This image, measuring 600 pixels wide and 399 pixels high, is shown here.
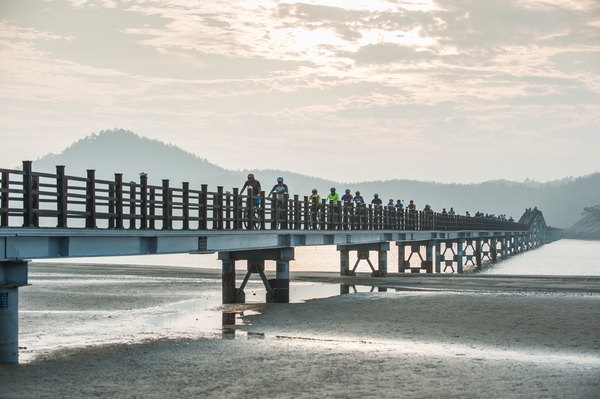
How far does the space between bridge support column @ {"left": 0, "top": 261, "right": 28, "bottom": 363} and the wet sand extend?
1.29ft

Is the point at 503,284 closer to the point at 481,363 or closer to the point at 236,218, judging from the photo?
the point at 236,218

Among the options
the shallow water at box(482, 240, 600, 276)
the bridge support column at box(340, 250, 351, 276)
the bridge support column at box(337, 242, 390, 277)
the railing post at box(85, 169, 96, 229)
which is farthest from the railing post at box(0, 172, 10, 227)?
the shallow water at box(482, 240, 600, 276)

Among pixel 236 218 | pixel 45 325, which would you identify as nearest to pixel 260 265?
pixel 236 218

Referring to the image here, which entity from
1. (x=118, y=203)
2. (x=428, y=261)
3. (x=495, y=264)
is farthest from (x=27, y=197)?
(x=495, y=264)

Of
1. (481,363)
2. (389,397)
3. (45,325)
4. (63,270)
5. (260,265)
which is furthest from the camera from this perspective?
(63,270)

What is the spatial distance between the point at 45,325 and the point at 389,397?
38.5ft

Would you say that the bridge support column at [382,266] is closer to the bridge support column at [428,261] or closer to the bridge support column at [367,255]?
the bridge support column at [367,255]

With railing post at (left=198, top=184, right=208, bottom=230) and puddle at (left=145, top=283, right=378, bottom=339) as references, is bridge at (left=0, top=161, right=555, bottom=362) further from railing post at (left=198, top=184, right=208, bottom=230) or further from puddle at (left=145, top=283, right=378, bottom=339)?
puddle at (left=145, top=283, right=378, bottom=339)

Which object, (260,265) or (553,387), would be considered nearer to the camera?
(553,387)

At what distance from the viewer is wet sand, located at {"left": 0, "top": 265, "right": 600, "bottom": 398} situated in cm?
1166

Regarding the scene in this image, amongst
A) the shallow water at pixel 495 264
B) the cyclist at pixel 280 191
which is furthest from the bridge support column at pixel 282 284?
the shallow water at pixel 495 264

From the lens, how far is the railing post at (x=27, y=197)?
14656 millimetres

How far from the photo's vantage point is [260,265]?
27.3 meters

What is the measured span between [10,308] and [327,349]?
19.8 ft
